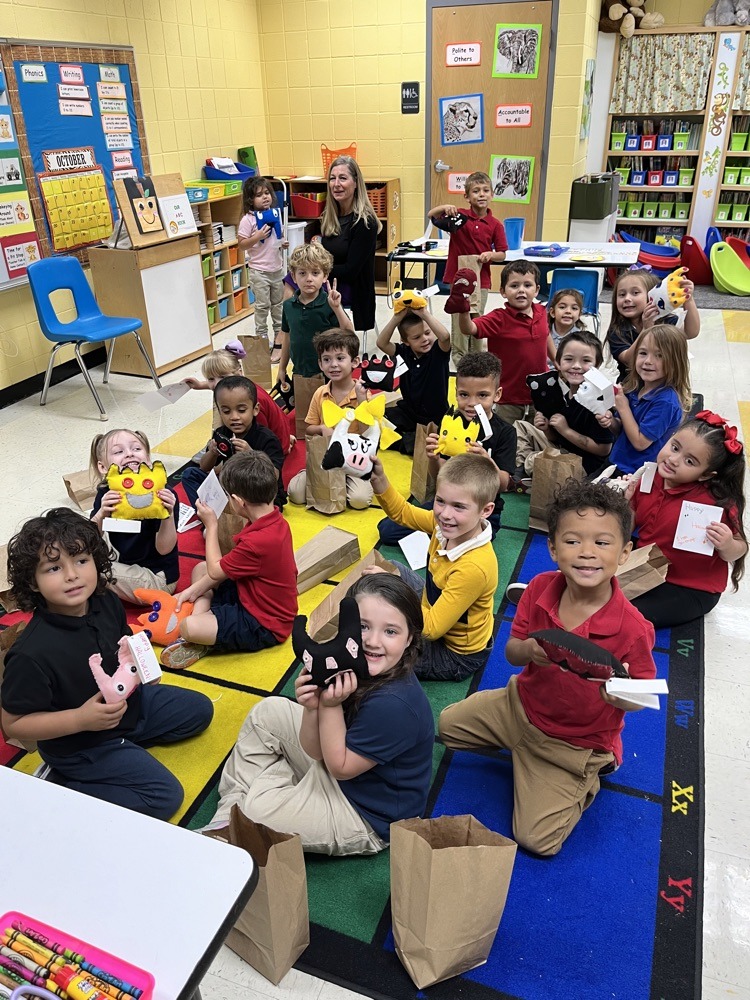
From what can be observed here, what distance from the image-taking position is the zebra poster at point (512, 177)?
6.92 meters

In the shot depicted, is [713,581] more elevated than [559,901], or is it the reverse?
[713,581]

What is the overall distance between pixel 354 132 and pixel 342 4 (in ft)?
3.55

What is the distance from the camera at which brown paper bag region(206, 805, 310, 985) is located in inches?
57.4

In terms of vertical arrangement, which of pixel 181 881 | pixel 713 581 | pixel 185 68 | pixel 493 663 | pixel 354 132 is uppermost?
pixel 185 68

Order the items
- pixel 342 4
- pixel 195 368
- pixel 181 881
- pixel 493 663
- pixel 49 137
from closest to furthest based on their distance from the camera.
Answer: pixel 181 881 < pixel 493 663 < pixel 49 137 < pixel 195 368 < pixel 342 4

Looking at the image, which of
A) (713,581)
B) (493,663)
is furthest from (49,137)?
(713,581)

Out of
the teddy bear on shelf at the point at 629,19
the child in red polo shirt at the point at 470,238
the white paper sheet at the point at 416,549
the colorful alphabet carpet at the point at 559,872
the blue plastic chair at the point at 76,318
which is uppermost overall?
the teddy bear on shelf at the point at 629,19

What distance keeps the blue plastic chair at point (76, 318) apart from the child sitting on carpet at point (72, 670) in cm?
304

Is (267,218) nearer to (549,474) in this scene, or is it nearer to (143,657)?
(549,474)

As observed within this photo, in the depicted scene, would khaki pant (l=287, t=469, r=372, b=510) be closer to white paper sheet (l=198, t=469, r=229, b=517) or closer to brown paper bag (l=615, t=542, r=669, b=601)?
white paper sheet (l=198, t=469, r=229, b=517)

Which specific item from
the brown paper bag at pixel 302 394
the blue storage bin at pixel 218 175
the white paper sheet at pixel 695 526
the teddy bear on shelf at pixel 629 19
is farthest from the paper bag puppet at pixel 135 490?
the teddy bear on shelf at pixel 629 19

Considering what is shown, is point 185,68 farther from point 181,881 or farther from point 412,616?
point 181,881

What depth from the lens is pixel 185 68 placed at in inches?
246

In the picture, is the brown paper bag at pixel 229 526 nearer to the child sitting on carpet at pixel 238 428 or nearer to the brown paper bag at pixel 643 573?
the child sitting on carpet at pixel 238 428
